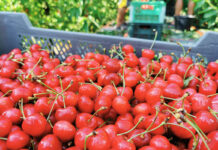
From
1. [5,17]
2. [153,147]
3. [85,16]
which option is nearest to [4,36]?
[5,17]

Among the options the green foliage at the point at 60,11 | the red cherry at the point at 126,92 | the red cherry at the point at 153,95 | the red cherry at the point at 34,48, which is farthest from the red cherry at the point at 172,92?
the green foliage at the point at 60,11

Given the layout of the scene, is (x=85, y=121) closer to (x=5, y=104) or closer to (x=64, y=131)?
(x=64, y=131)

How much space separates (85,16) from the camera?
111 inches


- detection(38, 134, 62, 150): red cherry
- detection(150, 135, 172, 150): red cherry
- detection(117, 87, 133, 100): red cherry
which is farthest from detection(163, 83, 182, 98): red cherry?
detection(38, 134, 62, 150): red cherry

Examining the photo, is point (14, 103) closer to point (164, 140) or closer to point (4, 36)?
point (164, 140)

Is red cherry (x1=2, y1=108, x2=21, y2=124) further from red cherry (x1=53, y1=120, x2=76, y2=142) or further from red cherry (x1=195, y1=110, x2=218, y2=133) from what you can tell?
red cherry (x1=195, y1=110, x2=218, y2=133)

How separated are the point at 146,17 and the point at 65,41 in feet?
6.51

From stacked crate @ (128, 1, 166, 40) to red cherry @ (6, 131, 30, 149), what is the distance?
273cm

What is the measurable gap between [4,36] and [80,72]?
2.99ft

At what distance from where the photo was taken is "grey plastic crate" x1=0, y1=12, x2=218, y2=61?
1355 millimetres

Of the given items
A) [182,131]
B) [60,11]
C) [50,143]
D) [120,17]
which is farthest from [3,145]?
[120,17]

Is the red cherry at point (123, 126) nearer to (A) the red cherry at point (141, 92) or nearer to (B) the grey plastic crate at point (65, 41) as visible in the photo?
(A) the red cherry at point (141, 92)

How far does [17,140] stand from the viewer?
2.56ft

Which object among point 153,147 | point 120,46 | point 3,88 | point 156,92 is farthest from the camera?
point 120,46
